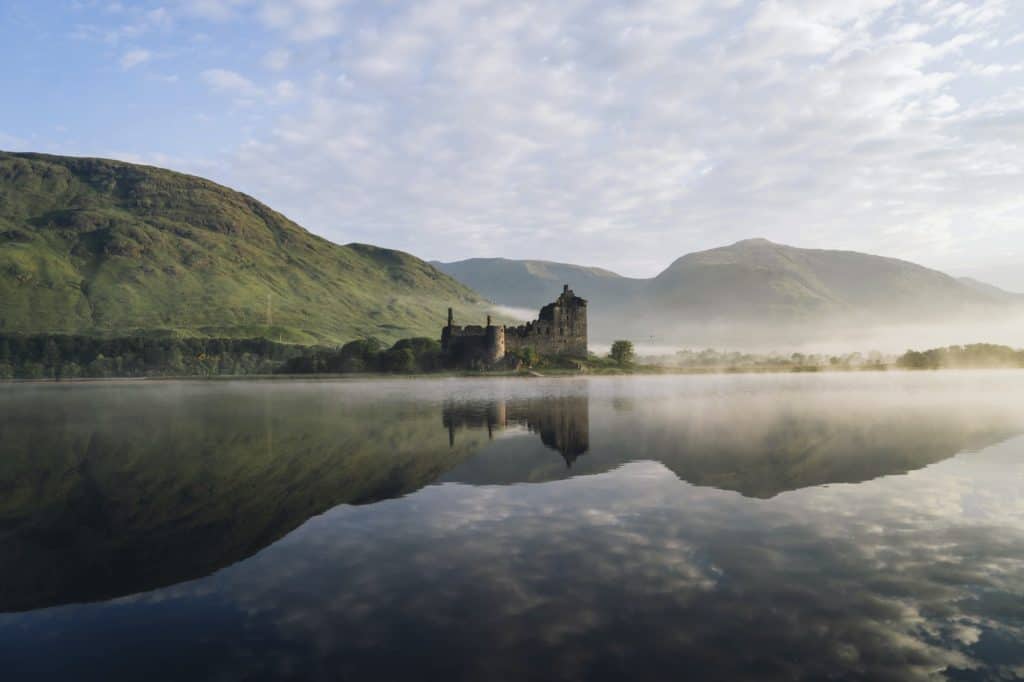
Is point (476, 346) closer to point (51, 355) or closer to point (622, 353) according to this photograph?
point (622, 353)

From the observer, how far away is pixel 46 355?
18938 cm

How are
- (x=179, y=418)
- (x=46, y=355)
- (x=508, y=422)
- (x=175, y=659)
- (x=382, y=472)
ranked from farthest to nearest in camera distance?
(x=46, y=355)
(x=179, y=418)
(x=508, y=422)
(x=382, y=472)
(x=175, y=659)

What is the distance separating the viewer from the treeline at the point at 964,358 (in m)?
168

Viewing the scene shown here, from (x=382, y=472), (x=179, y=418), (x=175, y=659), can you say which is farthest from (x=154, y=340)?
(x=175, y=659)

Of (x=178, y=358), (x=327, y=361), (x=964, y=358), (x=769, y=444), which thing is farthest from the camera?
(x=178, y=358)

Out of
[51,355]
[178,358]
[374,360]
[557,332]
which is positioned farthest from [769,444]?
[51,355]

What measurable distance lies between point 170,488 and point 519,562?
1399 centimetres

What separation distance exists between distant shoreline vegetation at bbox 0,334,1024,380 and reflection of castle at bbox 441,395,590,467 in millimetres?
81136

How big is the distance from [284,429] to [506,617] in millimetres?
30041

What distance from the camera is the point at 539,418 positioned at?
42.8m

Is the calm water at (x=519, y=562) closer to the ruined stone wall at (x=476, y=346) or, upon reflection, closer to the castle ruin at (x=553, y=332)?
the ruined stone wall at (x=476, y=346)

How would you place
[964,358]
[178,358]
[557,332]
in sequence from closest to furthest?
[557,332]
[964,358]
[178,358]

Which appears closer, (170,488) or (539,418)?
(170,488)

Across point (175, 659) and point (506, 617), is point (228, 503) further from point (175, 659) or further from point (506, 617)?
point (506, 617)
